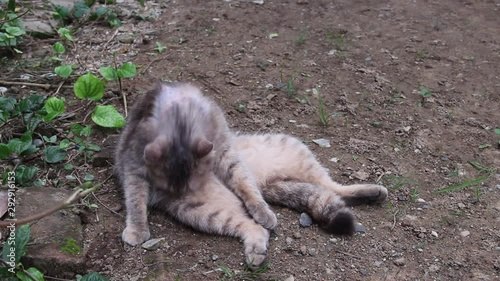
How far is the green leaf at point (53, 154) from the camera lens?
3.49 metres

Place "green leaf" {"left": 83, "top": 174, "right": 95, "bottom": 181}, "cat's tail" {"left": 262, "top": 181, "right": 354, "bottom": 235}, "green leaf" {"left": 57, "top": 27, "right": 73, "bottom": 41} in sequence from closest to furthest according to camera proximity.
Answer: "cat's tail" {"left": 262, "top": 181, "right": 354, "bottom": 235}
"green leaf" {"left": 83, "top": 174, "right": 95, "bottom": 181}
"green leaf" {"left": 57, "top": 27, "right": 73, "bottom": 41}

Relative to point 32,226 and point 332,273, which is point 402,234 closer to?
point 332,273

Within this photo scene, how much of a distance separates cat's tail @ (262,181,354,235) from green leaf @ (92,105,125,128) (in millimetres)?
1184

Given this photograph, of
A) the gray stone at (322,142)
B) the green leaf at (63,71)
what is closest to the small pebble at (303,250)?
the gray stone at (322,142)

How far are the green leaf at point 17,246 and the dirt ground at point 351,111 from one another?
0.37 meters

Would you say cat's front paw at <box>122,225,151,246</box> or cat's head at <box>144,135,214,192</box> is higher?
cat's head at <box>144,135,214,192</box>

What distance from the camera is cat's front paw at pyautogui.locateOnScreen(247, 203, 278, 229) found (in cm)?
313

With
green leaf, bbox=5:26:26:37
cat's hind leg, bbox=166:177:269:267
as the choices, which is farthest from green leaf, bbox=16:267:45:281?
green leaf, bbox=5:26:26:37

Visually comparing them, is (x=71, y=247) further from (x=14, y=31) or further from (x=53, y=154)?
(x=14, y=31)

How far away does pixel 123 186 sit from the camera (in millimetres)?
3395

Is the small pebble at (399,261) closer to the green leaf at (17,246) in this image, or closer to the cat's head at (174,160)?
the cat's head at (174,160)

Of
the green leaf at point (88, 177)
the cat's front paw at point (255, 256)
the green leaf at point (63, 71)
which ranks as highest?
the green leaf at point (63, 71)

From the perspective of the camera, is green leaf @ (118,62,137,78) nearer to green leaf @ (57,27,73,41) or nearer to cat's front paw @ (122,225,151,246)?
green leaf @ (57,27,73,41)

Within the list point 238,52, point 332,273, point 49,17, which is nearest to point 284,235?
point 332,273
